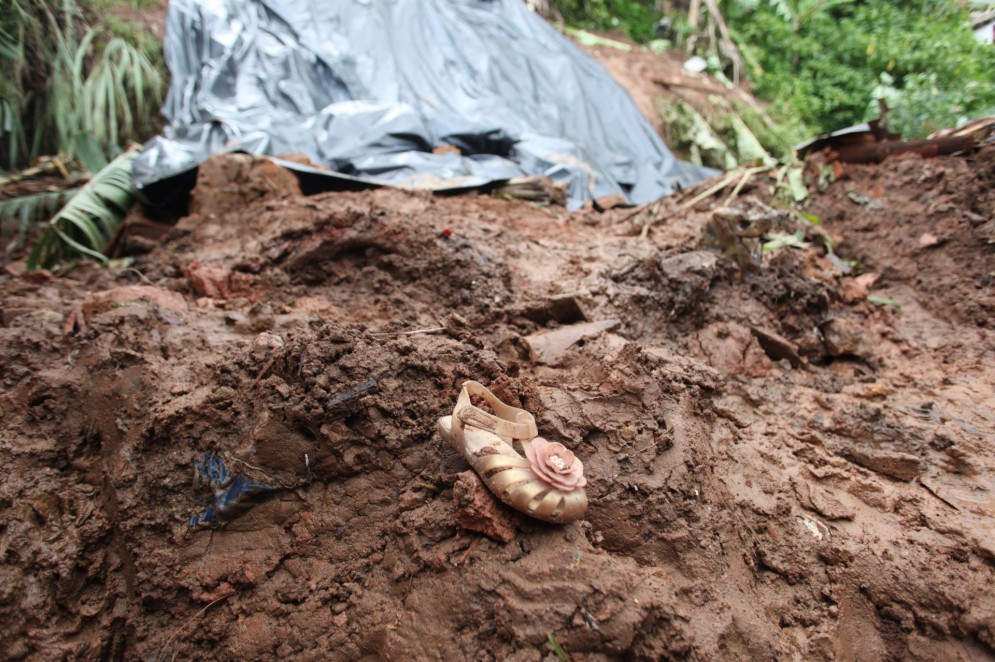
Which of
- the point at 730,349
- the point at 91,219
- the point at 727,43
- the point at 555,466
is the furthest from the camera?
the point at 727,43

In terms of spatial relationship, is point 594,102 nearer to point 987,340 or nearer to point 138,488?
point 987,340

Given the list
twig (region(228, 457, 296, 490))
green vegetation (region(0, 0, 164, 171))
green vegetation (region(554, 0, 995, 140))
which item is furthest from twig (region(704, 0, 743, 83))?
twig (region(228, 457, 296, 490))

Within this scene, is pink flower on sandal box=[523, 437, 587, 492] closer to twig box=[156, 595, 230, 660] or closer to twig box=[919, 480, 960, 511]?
twig box=[156, 595, 230, 660]

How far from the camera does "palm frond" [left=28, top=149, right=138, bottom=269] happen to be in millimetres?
3037

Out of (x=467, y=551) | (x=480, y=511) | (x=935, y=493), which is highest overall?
(x=935, y=493)

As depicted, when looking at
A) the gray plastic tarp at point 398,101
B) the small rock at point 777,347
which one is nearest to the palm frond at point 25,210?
the gray plastic tarp at point 398,101

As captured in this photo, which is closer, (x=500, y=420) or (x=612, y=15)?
(x=500, y=420)

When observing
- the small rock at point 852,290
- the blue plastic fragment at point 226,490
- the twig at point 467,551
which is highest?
the small rock at point 852,290

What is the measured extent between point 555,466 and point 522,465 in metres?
0.08

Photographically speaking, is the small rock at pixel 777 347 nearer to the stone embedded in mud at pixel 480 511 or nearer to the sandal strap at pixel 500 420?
the sandal strap at pixel 500 420

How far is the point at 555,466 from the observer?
1.27m

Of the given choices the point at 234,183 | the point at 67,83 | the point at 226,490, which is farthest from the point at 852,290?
the point at 67,83

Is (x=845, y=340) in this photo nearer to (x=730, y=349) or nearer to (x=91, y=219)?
(x=730, y=349)

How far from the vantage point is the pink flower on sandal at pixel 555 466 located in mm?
1265
